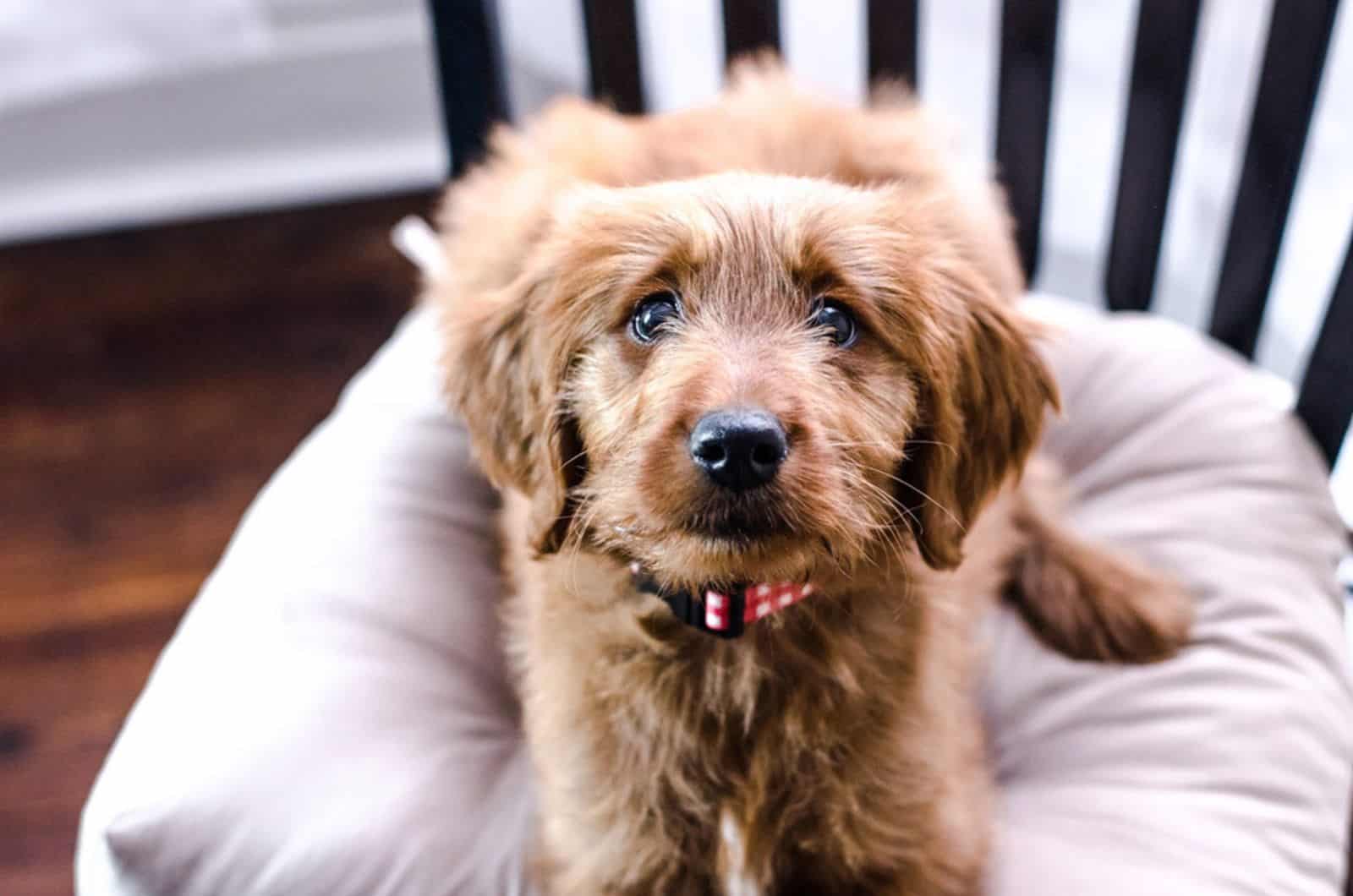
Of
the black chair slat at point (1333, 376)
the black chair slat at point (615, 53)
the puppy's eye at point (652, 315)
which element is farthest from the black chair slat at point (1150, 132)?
the puppy's eye at point (652, 315)

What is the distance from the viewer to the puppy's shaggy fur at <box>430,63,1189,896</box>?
1.05m

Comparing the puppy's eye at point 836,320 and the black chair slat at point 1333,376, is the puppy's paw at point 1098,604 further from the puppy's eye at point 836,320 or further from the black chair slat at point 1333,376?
the puppy's eye at point 836,320

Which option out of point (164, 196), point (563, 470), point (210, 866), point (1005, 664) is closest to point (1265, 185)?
point (1005, 664)

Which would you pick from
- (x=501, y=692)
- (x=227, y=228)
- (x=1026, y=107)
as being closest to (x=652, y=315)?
(x=501, y=692)

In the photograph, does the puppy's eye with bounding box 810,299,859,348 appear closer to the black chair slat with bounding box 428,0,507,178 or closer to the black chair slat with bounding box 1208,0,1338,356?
the black chair slat with bounding box 1208,0,1338,356

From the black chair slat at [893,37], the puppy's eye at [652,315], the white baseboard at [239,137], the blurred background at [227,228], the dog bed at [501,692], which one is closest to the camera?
the puppy's eye at [652,315]

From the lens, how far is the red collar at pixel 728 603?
1.13 meters

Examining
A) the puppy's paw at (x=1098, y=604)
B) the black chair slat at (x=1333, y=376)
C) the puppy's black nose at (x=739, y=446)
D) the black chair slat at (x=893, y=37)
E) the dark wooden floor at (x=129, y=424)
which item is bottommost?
the dark wooden floor at (x=129, y=424)

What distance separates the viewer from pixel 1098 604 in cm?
158

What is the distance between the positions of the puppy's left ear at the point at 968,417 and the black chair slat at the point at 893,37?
1.88 ft

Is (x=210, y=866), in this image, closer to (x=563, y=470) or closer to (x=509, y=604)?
(x=509, y=604)

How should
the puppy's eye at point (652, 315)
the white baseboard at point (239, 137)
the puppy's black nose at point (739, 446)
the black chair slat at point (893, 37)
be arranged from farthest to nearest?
the white baseboard at point (239, 137), the black chair slat at point (893, 37), the puppy's eye at point (652, 315), the puppy's black nose at point (739, 446)

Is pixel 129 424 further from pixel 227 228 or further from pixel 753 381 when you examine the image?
pixel 753 381

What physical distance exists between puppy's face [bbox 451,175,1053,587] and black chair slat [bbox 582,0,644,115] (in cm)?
50
